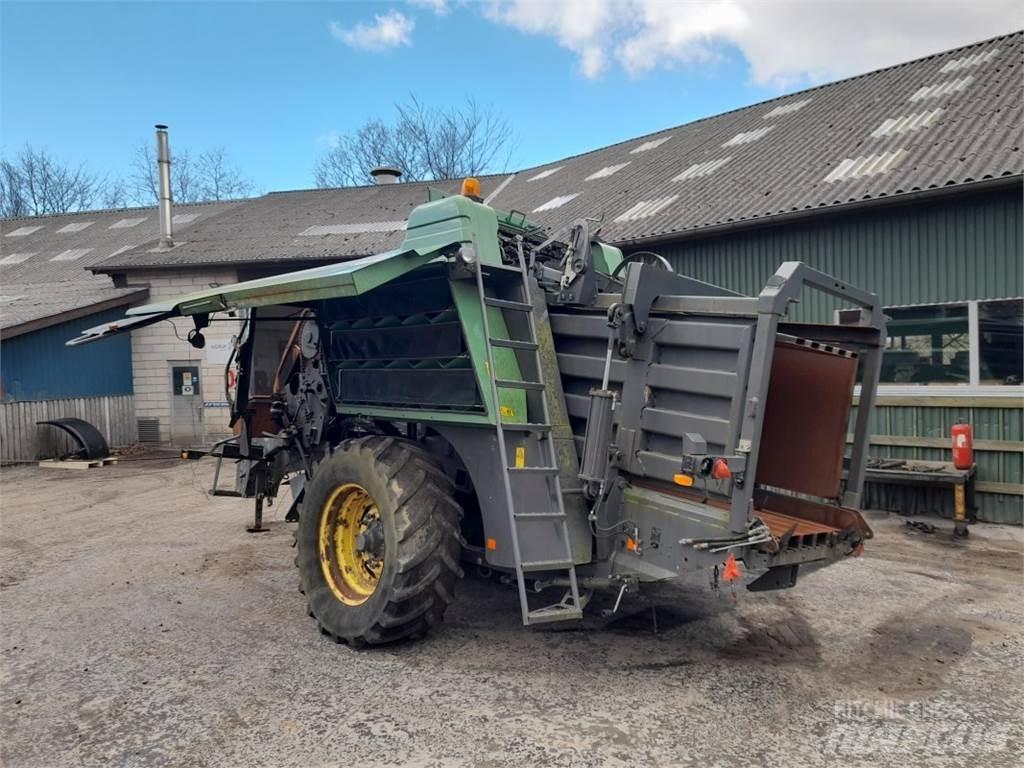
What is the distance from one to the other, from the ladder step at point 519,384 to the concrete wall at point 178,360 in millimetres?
12515

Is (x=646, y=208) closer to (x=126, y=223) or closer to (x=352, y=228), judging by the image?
(x=352, y=228)

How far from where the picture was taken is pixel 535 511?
154 inches

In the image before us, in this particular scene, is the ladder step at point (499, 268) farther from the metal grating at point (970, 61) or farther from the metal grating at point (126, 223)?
the metal grating at point (126, 223)

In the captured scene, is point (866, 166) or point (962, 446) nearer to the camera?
point (962, 446)

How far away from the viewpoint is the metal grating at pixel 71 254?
66.0ft

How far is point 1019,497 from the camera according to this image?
7645 mm

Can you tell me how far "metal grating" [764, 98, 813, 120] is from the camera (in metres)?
13.7

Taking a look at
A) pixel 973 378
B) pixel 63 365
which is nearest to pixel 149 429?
pixel 63 365

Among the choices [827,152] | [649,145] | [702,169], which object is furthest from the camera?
[649,145]

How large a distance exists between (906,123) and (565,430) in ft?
28.1

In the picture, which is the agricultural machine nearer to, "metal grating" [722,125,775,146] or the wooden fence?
"metal grating" [722,125,775,146]

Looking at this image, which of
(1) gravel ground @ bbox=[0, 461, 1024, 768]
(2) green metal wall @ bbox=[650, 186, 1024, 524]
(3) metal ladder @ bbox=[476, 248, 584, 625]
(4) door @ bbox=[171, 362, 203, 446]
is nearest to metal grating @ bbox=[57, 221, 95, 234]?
(4) door @ bbox=[171, 362, 203, 446]

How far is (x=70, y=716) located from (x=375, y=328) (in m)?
2.62

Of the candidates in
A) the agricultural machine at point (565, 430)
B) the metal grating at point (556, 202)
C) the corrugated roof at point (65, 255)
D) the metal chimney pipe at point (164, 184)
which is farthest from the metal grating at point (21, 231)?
the agricultural machine at point (565, 430)
